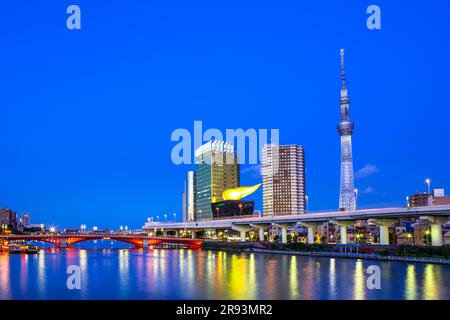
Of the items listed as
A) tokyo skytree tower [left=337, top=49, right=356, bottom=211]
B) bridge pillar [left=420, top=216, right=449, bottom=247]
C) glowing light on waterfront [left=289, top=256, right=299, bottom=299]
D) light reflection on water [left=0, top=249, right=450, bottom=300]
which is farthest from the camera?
tokyo skytree tower [left=337, top=49, right=356, bottom=211]

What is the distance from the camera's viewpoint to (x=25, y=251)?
11288 cm

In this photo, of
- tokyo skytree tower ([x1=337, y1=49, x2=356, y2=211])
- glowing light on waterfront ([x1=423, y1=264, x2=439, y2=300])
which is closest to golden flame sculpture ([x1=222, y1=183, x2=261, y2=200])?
tokyo skytree tower ([x1=337, y1=49, x2=356, y2=211])

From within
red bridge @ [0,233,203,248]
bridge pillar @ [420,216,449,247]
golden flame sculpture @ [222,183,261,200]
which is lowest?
red bridge @ [0,233,203,248]

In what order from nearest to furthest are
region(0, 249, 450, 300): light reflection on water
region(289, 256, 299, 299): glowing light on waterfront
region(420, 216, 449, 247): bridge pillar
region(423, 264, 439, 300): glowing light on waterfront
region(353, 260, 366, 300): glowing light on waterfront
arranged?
1. region(423, 264, 439, 300): glowing light on waterfront
2. region(353, 260, 366, 300): glowing light on waterfront
3. region(289, 256, 299, 299): glowing light on waterfront
4. region(0, 249, 450, 300): light reflection on water
5. region(420, 216, 449, 247): bridge pillar

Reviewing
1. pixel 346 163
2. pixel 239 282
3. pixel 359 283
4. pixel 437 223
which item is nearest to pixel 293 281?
pixel 239 282

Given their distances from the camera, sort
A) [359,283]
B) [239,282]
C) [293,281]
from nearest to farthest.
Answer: [359,283] → [293,281] → [239,282]

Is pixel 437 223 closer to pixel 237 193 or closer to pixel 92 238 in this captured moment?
pixel 92 238

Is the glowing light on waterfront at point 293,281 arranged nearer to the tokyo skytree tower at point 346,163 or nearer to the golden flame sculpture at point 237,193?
the tokyo skytree tower at point 346,163

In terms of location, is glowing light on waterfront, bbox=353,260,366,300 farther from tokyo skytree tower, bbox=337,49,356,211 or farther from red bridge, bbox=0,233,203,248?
tokyo skytree tower, bbox=337,49,356,211

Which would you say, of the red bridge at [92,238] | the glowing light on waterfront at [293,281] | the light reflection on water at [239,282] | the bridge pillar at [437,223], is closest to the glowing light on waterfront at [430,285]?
the light reflection on water at [239,282]

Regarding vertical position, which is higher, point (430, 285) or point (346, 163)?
point (346, 163)
